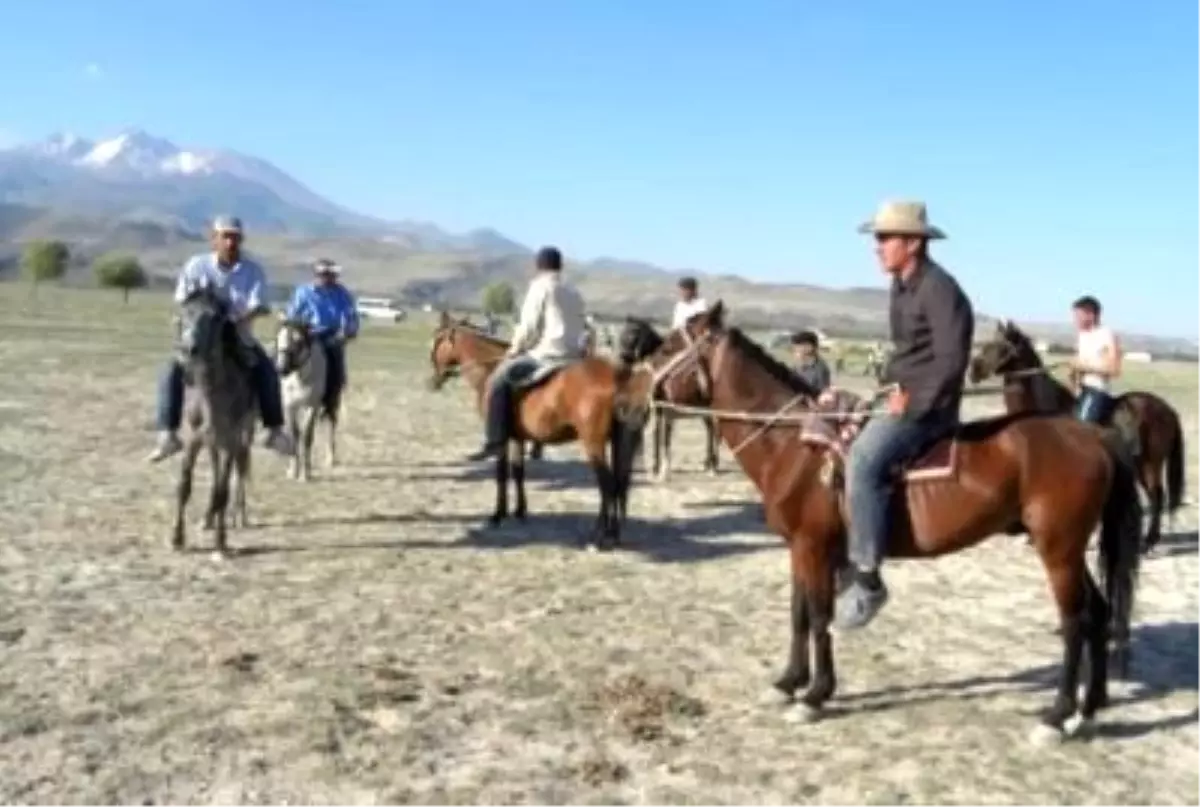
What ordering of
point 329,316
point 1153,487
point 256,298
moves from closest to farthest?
point 256,298, point 1153,487, point 329,316

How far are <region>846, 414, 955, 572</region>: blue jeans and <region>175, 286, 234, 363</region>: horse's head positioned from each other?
6.16 m

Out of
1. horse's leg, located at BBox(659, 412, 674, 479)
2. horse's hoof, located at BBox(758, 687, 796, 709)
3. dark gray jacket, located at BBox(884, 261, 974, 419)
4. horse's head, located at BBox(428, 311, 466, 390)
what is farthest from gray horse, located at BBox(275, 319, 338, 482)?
dark gray jacket, located at BBox(884, 261, 974, 419)

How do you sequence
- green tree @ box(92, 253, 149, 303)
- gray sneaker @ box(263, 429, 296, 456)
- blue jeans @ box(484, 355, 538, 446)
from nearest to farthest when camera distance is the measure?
gray sneaker @ box(263, 429, 296, 456), blue jeans @ box(484, 355, 538, 446), green tree @ box(92, 253, 149, 303)

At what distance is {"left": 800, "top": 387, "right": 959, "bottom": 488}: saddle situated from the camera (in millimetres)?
7418

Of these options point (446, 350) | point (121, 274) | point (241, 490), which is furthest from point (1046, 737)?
point (121, 274)

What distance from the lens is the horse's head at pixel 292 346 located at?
51.3 ft

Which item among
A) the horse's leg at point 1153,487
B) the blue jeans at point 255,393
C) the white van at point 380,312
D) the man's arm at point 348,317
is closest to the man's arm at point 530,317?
the blue jeans at point 255,393

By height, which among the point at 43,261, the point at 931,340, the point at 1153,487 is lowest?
the point at 1153,487

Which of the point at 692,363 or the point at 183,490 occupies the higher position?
the point at 692,363

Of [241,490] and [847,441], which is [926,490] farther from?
[241,490]

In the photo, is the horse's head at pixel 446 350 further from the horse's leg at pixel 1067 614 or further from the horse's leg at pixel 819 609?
the horse's leg at pixel 1067 614

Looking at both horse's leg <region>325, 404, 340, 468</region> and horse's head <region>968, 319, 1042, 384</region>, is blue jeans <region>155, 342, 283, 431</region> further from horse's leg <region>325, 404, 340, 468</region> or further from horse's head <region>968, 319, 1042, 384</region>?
horse's head <region>968, 319, 1042, 384</region>

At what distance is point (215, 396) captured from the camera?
11219mm

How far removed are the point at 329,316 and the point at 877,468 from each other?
10884 mm
